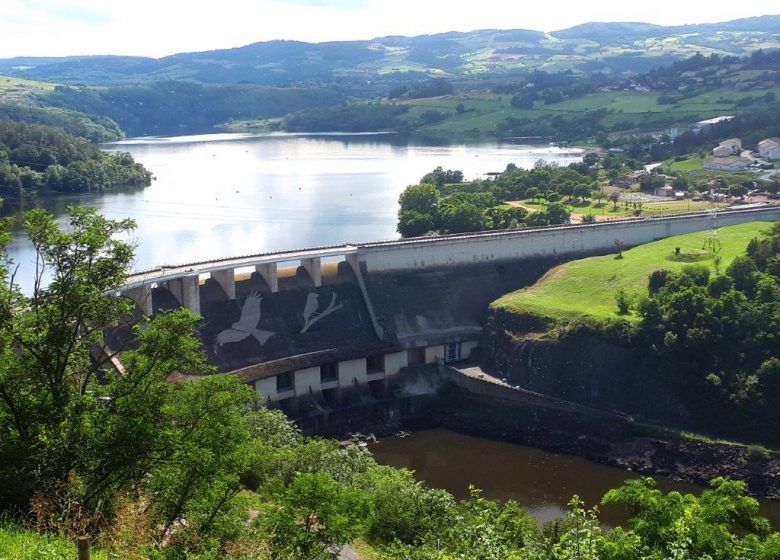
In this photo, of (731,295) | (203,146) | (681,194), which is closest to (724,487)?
(731,295)

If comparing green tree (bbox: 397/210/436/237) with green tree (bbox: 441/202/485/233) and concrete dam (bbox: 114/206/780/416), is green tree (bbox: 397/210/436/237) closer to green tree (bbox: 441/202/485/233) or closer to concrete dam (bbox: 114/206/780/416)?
green tree (bbox: 441/202/485/233)

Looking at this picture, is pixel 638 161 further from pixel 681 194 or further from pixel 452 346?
pixel 452 346

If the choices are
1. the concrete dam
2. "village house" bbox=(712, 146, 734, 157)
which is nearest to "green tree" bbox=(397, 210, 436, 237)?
the concrete dam

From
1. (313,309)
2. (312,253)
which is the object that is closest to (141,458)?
(313,309)

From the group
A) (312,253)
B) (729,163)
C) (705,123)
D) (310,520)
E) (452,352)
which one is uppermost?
(310,520)

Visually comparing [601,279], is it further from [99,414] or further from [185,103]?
[185,103]

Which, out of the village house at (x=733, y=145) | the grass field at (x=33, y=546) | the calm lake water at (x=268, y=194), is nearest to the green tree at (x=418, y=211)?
the calm lake water at (x=268, y=194)
